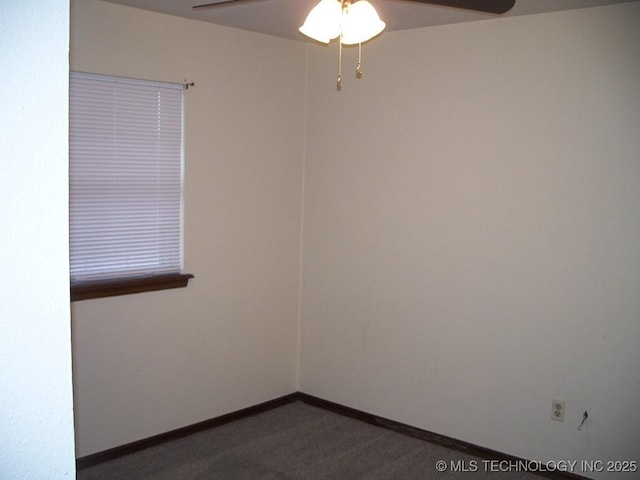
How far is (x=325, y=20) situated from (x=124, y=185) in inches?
74.7

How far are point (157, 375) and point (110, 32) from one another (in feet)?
6.73

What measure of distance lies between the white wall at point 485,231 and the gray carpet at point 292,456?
0.75ft

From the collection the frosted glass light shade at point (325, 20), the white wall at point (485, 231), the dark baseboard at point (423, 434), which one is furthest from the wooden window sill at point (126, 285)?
the frosted glass light shade at point (325, 20)

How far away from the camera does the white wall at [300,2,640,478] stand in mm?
3135

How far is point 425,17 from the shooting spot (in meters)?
3.43

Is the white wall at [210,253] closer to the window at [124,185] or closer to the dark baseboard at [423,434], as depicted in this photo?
the window at [124,185]

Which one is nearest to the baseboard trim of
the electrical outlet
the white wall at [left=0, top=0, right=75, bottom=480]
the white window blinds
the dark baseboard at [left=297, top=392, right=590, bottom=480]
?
the dark baseboard at [left=297, top=392, right=590, bottom=480]

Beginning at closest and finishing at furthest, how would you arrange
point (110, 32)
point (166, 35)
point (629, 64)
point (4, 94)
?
point (4, 94), point (629, 64), point (110, 32), point (166, 35)

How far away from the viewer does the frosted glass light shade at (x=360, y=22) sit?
78.7 inches

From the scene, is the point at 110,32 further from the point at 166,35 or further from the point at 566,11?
the point at 566,11

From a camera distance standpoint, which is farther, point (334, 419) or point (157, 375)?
point (334, 419)

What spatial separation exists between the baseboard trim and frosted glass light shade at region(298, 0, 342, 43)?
8.76ft

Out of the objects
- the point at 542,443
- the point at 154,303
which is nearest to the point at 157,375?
the point at 154,303

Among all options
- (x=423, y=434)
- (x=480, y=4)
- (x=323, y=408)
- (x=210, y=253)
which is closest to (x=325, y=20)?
Result: (x=480, y=4)
